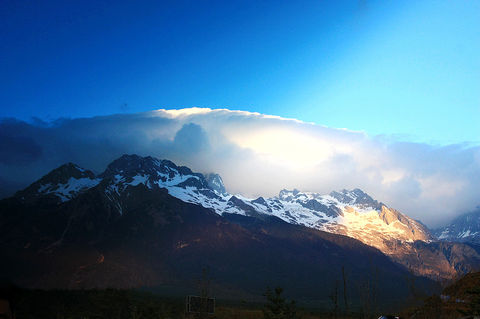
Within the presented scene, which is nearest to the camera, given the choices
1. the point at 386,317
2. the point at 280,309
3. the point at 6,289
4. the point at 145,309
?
the point at 6,289

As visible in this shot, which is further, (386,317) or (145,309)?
(145,309)

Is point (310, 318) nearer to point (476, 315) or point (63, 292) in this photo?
point (63, 292)

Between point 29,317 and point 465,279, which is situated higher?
point 465,279

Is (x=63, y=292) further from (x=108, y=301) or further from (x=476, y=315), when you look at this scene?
(x=476, y=315)

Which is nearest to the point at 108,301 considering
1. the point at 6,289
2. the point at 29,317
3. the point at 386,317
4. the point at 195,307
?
the point at 29,317

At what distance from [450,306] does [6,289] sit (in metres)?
50.5

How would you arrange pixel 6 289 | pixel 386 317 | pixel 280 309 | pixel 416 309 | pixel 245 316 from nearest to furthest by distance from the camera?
1. pixel 6 289
2. pixel 280 309
3. pixel 386 317
4. pixel 416 309
5. pixel 245 316

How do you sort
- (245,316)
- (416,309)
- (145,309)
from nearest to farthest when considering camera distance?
(416,309) → (145,309) → (245,316)

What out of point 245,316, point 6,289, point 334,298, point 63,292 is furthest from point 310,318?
point 6,289

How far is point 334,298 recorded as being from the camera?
52.5 metres

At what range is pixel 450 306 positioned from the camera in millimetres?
52406

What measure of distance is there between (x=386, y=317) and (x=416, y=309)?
986cm

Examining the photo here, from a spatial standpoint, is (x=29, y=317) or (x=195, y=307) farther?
(x=29, y=317)

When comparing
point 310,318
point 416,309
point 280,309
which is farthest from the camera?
point 310,318
